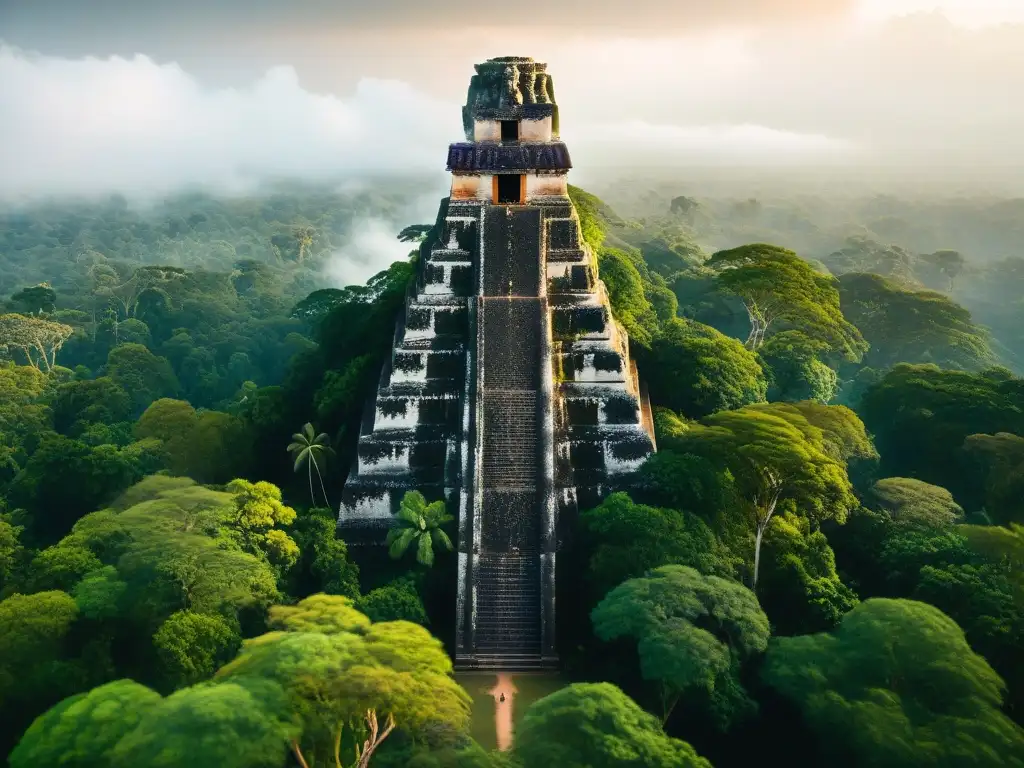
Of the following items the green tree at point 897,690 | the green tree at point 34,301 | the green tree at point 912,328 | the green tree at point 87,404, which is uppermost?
the green tree at point 34,301

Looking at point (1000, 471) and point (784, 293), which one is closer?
point (1000, 471)

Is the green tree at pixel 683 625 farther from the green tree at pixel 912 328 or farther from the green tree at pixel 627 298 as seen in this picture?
the green tree at pixel 912 328

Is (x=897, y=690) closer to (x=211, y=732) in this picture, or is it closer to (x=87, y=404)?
(x=211, y=732)

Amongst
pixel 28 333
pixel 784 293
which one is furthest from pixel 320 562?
pixel 28 333

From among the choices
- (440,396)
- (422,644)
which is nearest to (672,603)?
(422,644)

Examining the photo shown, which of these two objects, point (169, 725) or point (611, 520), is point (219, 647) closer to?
point (169, 725)

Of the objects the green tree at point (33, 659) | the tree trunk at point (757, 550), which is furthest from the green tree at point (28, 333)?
the tree trunk at point (757, 550)
